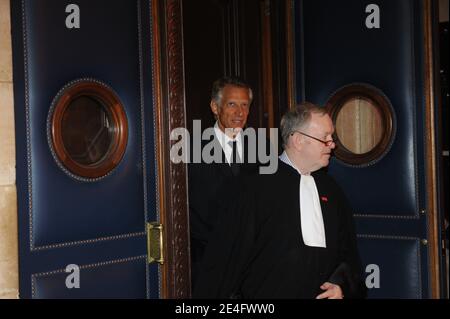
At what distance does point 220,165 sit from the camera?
374 cm

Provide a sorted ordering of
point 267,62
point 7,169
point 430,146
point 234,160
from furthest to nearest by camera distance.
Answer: point 267,62, point 430,146, point 234,160, point 7,169

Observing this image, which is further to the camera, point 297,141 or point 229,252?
point 297,141

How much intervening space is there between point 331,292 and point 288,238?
31 centimetres

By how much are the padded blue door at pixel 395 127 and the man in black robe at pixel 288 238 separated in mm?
1428

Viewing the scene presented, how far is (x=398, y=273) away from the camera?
4.34m

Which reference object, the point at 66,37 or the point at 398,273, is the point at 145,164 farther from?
the point at 398,273

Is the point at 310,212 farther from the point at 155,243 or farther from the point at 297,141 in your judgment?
the point at 155,243

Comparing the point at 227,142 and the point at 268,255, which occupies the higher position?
the point at 227,142

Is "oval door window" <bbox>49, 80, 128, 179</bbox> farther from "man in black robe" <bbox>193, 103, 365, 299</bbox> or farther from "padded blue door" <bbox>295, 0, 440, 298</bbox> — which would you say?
"padded blue door" <bbox>295, 0, 440, 298</bbox>

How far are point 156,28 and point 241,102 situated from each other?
0.71 meters
